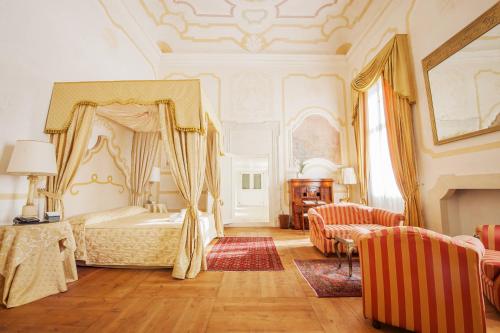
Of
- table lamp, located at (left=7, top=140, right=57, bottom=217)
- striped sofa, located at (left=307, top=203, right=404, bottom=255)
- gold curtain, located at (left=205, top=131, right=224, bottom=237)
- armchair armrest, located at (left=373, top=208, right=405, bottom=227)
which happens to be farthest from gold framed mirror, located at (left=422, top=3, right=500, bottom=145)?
table lamp, located at (left=7, top=140, right=57, bottom=217)

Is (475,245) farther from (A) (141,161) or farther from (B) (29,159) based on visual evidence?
(A) (141,161)

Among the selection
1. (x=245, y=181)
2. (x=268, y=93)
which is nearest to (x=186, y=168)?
(x=268, y=93)

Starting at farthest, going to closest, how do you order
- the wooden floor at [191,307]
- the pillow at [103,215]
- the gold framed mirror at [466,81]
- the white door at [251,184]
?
the white door at [251,184] < the pillow at [103,215] < the gold framed mirror at [466,81] < the wooden floor at [191,307]

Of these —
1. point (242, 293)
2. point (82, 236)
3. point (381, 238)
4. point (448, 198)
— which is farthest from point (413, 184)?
point (82, 236)

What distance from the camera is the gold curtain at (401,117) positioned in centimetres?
356

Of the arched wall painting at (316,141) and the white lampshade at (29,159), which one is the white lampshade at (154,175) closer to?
the white lampshade at (29,159)

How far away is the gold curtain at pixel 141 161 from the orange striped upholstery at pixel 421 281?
4.43 metres

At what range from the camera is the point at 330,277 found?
2.64 meters

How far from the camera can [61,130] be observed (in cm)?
288

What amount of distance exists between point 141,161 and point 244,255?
120 inches

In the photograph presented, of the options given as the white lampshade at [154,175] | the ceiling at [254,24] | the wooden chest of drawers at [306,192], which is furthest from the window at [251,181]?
the white lampshade at [154,175]

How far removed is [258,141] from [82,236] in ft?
14.9

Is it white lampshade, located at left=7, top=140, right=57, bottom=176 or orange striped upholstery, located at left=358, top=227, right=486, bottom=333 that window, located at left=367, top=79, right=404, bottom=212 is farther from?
white lampshade, located at left=7, top=140, right=57, bottom=176

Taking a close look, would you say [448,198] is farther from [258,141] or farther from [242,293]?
[258,141]
